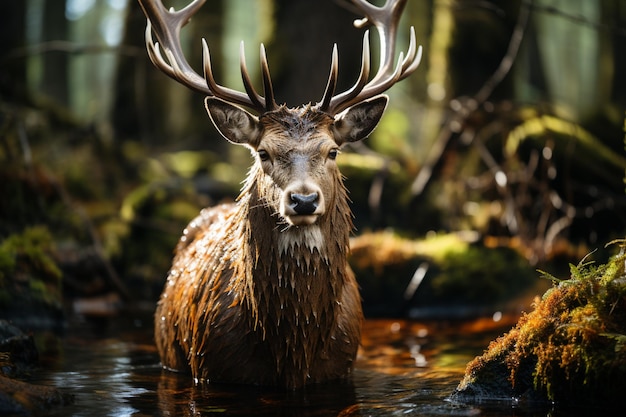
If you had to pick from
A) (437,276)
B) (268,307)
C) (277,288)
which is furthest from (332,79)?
(437,276)

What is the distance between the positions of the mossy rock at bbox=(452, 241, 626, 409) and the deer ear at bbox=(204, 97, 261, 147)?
2.37 meters

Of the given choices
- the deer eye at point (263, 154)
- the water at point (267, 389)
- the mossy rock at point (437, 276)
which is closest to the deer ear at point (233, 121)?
the deer eye at point (263, 154)

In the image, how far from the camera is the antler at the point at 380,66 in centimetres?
641

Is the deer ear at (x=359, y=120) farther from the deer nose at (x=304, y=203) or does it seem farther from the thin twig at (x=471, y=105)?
the thin twig at (x=471, y=105)

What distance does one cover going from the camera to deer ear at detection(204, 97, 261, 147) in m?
6.47

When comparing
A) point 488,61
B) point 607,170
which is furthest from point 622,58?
point 607,170

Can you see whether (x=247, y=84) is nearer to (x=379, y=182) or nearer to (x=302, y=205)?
(x=302, y=205)

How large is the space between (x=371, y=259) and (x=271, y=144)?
5.63m

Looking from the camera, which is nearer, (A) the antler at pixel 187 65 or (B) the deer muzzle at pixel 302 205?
(B) the deer muzzle at pixel 302 205

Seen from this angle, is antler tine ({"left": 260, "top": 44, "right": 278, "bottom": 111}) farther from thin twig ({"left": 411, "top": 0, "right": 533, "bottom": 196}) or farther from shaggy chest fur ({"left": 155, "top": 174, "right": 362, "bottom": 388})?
thin twig ({"left": 411, "top": 0, "right": 533, "bottom": 196})

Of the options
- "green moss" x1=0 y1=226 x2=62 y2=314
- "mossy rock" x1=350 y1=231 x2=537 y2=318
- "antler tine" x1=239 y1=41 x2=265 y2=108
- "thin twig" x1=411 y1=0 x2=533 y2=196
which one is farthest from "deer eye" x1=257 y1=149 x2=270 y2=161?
"thin twig" x1=411 y1=0 x2=533 y2=196

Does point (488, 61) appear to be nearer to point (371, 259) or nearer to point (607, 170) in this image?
point (607, 170)

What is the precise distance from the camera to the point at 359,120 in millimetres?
6703

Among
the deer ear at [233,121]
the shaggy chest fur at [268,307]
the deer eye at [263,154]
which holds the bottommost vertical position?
the shaggy chest fur at [268,307]
